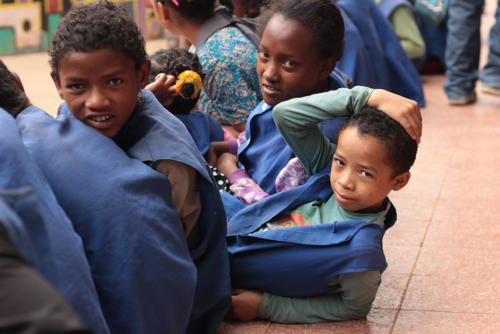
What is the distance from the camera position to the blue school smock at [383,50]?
168 inches

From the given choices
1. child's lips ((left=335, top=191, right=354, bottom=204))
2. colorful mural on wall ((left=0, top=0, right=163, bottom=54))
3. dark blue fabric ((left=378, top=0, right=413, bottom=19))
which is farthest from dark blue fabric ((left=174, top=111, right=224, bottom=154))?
colorful mural on wall ((left=0, top=0, right=163, bottom=54))

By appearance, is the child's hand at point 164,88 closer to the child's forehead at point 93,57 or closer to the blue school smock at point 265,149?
the blue school smock at point 265,149

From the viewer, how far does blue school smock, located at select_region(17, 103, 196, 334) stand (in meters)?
1.59

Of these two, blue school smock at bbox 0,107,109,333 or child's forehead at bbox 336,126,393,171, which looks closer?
blue school smock at bbox 0,107,109,333

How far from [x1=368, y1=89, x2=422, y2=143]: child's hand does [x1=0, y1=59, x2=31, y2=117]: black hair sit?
3.28 ft

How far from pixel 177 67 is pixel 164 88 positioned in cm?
22

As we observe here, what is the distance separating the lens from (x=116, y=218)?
1.59 metres

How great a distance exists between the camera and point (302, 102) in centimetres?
208

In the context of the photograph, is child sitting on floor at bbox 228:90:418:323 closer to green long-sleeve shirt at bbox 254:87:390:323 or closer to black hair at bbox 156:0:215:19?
green long-sleeve shirt at bbox 254:87:390:323

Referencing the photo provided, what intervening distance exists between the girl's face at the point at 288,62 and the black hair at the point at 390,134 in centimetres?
40

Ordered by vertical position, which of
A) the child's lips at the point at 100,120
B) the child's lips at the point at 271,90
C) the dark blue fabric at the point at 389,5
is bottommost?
the dark blue fabric at the point at 389,5

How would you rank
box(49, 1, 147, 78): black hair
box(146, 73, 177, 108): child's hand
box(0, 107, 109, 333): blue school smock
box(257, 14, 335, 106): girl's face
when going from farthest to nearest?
1. box(146, 73, 177, 108): child's hand
2. box(257, 14, 335, 106): girl's face
3. box(49, 1, 147, 78): black hair
4. box(0, 107, 109, 333): blue school smock

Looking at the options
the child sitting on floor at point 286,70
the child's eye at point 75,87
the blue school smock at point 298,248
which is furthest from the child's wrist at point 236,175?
the child's eye at point 75,87

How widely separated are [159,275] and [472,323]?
1030 mm
